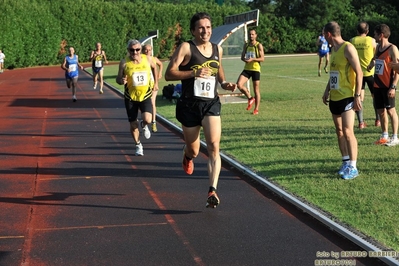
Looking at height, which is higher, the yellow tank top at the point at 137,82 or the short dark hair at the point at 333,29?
the short dark hair at the point at 333,29

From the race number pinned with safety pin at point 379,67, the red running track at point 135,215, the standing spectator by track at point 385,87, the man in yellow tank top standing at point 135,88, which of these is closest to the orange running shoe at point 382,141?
the standing spectator by track at point 385,87

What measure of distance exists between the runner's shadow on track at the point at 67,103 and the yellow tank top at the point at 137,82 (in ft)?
29.9

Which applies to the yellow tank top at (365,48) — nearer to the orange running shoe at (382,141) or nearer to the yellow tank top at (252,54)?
the orange running shoe at (382,141)

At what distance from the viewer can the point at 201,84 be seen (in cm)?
721

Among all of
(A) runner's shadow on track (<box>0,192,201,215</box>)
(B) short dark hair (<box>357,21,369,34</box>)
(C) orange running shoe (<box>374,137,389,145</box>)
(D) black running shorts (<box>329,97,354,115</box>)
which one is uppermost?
(B) short dark hair (<box>357,21,369,34</box>)

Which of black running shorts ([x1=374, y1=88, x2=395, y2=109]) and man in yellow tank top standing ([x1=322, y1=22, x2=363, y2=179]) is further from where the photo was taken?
black running shorts ([x1=374, y1=88, x2=395, y2=109])

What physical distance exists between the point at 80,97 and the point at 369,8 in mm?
58203

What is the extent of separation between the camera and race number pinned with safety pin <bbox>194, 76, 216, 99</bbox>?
7199mm

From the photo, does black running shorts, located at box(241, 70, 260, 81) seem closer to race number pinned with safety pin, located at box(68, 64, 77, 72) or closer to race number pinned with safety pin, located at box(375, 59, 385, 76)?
race number pinned with safety pin, located at box(375, 59, 385, 76)

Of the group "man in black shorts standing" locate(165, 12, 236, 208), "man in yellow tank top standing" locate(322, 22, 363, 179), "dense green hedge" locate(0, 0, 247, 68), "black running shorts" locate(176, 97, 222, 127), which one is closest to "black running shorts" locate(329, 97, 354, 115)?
"man in yellow tank top standing" locate(322, 22, 363, 179)

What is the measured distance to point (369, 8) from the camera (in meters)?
75.9

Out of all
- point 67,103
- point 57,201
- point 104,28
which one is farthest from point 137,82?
point 104,28

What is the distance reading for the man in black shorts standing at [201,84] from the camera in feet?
23.5

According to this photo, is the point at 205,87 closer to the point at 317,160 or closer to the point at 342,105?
the point at 342,105
